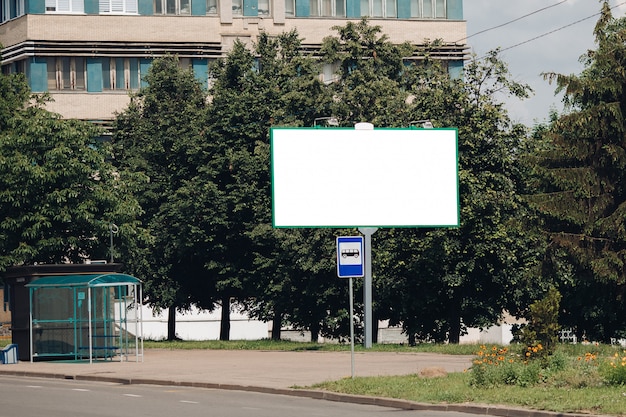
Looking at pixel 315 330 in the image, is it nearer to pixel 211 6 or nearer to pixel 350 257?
pixel 350 257

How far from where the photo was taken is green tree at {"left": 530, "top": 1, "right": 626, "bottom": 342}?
158ft

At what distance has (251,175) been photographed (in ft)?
179

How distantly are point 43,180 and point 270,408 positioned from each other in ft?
80.2

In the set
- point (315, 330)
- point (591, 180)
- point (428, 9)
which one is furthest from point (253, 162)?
point (428, 9)

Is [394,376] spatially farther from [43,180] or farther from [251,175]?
[251,175]

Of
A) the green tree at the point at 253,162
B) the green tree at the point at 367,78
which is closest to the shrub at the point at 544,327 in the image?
the green tree at the point at 367,78

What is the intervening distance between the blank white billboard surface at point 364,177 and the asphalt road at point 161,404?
42.2ft

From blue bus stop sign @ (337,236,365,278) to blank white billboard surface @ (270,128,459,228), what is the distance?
13.7m

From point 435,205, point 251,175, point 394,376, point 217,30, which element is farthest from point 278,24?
point 394,376

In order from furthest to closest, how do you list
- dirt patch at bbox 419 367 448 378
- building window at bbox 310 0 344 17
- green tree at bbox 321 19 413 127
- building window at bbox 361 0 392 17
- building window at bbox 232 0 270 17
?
1. building window at bbox 361 0 392 17
2. building window at bbox 310 0 344 17
3. building window at bbox 232 0 270 17
4. green tree at bbox 321 19 413 127
5. dirt patch at bbox 419 367 448 378

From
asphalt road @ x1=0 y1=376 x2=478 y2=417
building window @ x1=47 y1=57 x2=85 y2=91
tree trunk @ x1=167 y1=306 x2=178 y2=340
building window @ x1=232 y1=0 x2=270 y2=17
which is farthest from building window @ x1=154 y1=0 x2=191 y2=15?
asphalt road @ x1=0 y1=376 x2=478 y2=417

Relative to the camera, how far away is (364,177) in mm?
40250

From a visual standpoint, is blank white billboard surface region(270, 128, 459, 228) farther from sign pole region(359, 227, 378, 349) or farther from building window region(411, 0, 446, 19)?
building window region(411, 0, 446, 19)

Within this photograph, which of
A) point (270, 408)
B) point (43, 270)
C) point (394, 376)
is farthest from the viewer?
point (43, 270)
